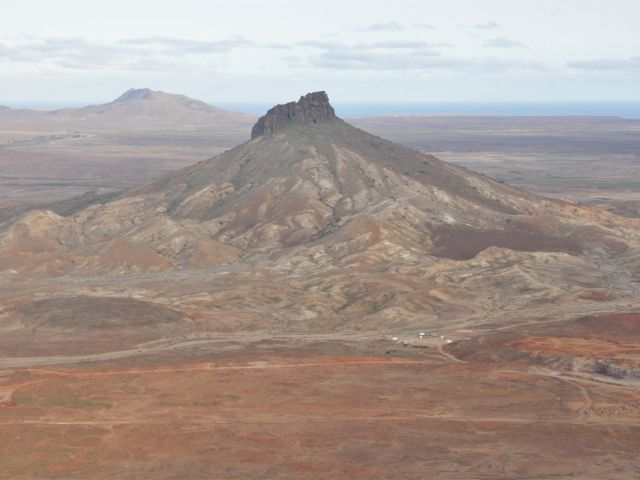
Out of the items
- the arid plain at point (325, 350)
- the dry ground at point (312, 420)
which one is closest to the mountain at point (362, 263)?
the arid plain at point (325, 350)

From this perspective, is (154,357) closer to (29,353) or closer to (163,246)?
(29,353)

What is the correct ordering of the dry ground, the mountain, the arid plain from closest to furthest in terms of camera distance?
the dry ground, the arid plain, the mountain

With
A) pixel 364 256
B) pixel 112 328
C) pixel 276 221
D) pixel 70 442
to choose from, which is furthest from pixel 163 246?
pixel 70 442

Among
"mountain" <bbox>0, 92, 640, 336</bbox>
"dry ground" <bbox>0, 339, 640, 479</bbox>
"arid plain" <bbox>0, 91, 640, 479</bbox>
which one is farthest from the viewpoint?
"mountain" <bbox>0, 92, 640, 336</bbox>

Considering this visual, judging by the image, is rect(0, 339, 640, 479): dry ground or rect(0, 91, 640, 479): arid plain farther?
rect(0, 91, 640, 479): arid plain

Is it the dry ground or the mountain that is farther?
the mountain

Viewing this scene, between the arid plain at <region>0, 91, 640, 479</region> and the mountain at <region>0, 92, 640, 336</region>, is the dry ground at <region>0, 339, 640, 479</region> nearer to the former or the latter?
the arid plain at <region>0, 91, 640, 479</region>

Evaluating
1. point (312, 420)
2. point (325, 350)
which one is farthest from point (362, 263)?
point (312, 420)

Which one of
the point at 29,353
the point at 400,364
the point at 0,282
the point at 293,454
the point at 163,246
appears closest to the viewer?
the point at 293,454

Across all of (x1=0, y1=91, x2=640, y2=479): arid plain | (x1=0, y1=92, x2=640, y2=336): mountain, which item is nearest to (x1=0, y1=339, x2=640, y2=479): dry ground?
(x1=0, y1=91, x2=640, y2=479): arid plain
